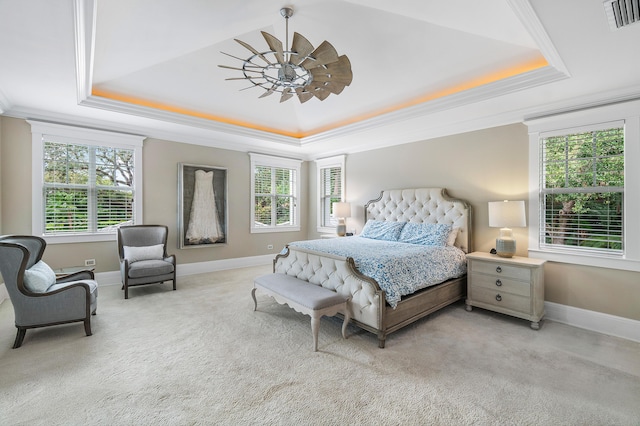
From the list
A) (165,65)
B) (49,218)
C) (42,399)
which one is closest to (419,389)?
(42,399)

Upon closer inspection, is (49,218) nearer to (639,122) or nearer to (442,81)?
(442,81)

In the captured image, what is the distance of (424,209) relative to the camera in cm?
475

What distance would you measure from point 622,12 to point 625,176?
2071 mm

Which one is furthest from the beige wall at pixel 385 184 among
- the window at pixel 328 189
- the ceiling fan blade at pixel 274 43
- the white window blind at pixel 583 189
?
the ceiling fan blade at pixel 274 43

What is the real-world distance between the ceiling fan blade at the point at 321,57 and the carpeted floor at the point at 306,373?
8.53 feet

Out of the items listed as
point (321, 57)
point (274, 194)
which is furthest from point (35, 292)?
point (274, 194)

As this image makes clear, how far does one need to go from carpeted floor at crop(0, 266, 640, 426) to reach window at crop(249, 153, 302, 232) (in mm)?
3315

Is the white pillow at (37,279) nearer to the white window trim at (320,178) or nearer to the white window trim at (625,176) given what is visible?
the white window trim at (320,178)

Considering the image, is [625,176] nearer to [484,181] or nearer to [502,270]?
[484,181]

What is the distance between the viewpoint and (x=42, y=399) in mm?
1993

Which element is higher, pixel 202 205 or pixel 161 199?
pixel 161 199

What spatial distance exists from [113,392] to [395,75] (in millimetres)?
4387

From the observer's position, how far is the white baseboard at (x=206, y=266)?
4.73 m

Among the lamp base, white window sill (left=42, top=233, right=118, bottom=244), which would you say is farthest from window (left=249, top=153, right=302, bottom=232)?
the lamp base
